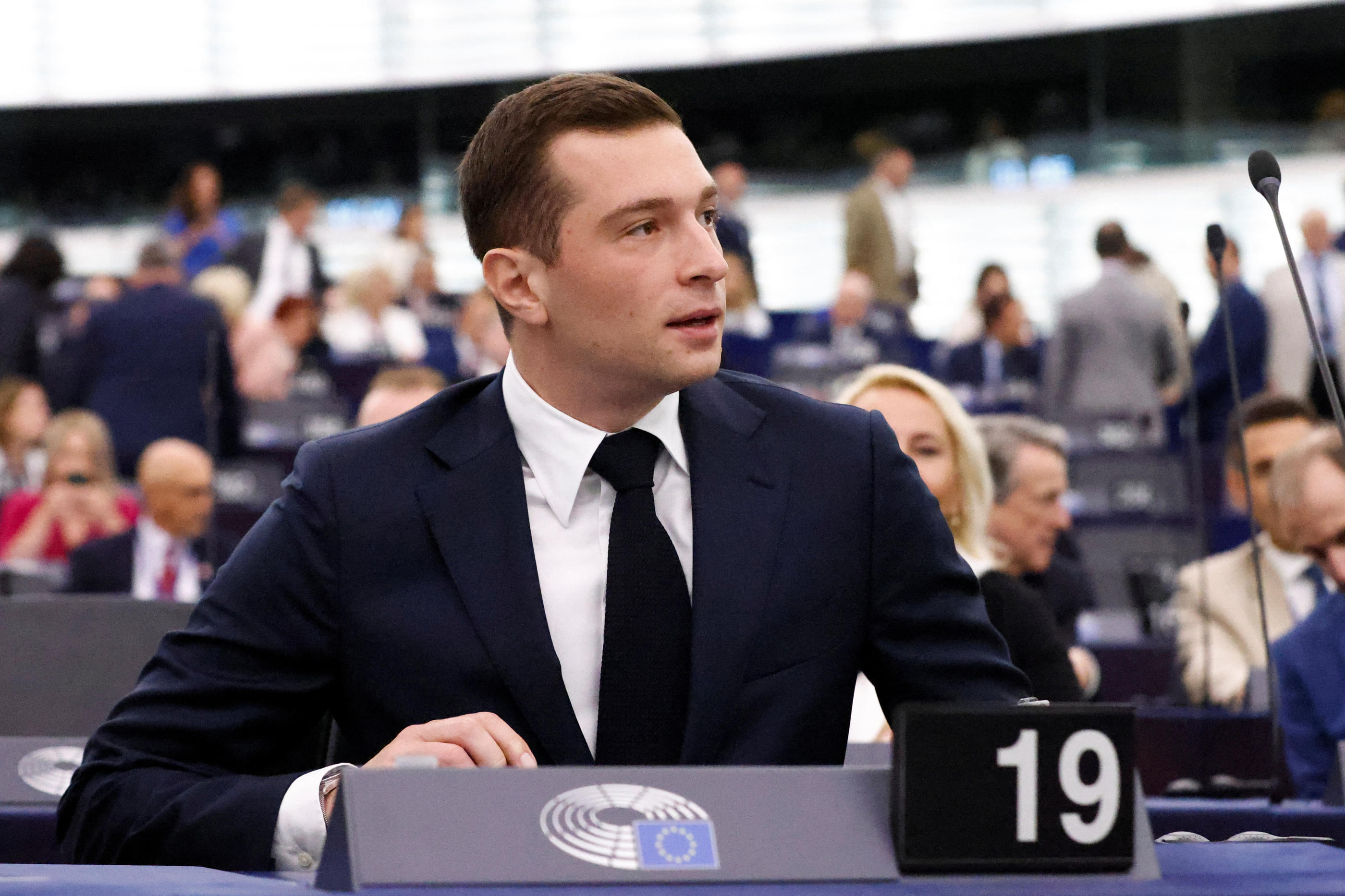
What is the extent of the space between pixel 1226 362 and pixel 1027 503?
4489mm

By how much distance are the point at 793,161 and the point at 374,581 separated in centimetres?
1306

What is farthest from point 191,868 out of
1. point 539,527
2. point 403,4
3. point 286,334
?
point 403,4

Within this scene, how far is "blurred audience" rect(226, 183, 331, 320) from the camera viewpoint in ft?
35.8

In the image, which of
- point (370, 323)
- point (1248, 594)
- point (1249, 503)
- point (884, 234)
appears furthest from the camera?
point (884, 234)

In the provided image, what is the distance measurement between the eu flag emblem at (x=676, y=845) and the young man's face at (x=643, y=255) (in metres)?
0.68

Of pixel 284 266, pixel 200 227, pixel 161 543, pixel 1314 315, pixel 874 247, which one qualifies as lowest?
pixel 161 543

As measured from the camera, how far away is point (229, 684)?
6.24 ft

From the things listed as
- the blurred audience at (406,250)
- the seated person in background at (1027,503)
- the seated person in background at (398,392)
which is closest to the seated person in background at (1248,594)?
the seated person in background at (1027,503)

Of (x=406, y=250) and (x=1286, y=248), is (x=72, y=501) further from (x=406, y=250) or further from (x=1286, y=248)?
(x=406, y=250)

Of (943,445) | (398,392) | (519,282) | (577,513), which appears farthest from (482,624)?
(398,392)

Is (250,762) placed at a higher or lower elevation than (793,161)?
lower

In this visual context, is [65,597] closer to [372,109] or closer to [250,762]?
[250,762]

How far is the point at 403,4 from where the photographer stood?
15.5 metres

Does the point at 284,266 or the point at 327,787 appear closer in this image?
the point at 327,787
